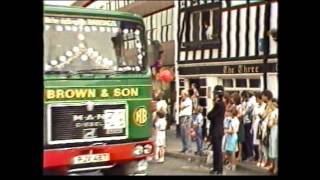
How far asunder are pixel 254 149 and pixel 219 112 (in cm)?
39

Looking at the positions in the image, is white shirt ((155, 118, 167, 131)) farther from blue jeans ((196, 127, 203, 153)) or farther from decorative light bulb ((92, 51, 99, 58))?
decorative light bulb ((92, 51, 99, 58))

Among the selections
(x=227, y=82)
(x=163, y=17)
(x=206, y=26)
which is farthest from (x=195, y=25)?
(x=227, y=82)

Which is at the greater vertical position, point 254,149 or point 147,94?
point 147,94

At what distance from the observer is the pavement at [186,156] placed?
376 cm

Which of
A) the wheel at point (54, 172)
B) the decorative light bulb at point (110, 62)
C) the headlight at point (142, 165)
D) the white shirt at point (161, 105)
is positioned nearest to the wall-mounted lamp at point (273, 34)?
the white shirt at point (161, 105)

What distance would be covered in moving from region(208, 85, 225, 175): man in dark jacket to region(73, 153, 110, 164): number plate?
0.83 meters

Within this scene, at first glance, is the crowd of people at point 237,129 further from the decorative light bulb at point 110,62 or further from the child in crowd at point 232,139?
the decorative light bulb at point 110,62

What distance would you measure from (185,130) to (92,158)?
2.49ft

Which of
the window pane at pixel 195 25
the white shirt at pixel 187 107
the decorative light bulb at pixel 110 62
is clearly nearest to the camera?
the decorative light bulb at pixel 110 62

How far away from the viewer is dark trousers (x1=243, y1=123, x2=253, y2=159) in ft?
12.4
